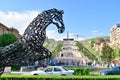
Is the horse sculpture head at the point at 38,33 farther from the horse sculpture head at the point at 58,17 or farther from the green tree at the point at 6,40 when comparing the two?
the green tree at the point at 6,40

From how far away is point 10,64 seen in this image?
320 inches

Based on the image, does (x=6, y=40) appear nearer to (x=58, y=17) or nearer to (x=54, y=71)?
(x=54, y=71)

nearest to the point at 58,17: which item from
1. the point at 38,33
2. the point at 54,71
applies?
the point at 38,33

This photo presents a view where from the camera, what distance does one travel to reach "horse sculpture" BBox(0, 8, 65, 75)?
780cm

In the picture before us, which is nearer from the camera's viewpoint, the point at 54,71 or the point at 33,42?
the point at 33,42

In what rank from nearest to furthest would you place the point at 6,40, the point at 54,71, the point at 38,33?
the point at 38,33, the point at 54,71, the point at 6,40

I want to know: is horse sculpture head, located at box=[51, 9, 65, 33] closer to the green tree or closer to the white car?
the white car

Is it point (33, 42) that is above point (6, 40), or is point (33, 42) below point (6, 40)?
below

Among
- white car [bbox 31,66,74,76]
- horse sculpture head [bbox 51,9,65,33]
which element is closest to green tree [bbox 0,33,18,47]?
white car [bbox 31,66,74,76]

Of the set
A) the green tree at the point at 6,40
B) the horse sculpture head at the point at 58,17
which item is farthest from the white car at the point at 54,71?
the green tree at the point at 6,40

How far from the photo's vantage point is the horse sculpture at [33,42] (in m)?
7.80

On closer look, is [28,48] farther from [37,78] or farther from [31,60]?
[37,78]

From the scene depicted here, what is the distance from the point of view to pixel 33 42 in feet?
25.6

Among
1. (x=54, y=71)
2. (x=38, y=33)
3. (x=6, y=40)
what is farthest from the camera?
(x=6, y=40)
